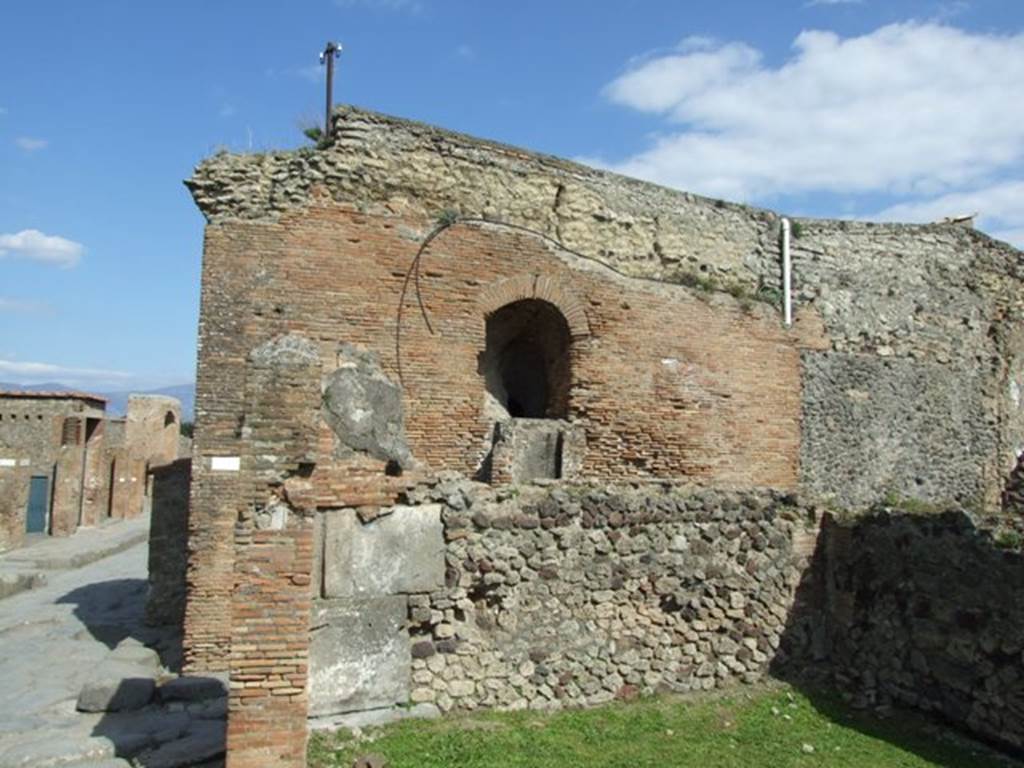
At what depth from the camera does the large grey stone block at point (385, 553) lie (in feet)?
19.5

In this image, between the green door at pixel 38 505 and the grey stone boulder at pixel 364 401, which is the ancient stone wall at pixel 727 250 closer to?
the grey stone boulder at pixel 364 401

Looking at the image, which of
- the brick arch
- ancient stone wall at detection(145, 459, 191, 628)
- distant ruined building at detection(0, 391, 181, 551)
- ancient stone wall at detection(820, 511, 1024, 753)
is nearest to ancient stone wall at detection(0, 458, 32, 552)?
distant ruined building at detection(0, 391, 181, 551)

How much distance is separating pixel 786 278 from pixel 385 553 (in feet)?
28.7

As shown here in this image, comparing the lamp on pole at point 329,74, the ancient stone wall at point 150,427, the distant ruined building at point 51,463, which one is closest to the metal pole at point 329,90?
the lamp on pole at point 329,74

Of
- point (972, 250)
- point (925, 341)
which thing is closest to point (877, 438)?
point (925, 341)

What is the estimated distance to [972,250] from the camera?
13.9m

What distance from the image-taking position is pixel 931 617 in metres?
6.86

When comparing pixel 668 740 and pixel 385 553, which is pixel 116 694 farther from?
pixel 668 740

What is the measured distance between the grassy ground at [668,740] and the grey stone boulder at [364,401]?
9.78 feet

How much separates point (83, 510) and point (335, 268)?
1715 cm

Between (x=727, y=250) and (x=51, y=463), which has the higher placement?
(x=727, y=250)

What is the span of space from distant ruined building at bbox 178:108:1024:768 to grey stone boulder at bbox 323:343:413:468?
0.12 feet

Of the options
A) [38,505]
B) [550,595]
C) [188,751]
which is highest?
[550,595]

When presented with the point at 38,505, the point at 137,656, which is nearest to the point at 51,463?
the point at 38,505
